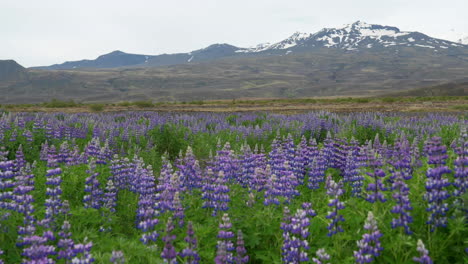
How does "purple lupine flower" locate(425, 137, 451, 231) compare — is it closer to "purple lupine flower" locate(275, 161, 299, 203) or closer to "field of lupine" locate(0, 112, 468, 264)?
"field of lupine" locate(0, 112, 468, 264)

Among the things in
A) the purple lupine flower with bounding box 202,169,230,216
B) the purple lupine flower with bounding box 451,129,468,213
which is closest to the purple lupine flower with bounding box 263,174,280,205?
the purple lupine flower with bounding box 202,169,230,216

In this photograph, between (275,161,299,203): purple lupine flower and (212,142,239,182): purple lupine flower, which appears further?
(212,142,239,182): purple lupine flower

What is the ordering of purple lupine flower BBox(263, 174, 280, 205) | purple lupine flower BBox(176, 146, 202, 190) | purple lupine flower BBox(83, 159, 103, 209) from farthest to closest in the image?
purple lupine flower BBox(176, 146, 202, 190)
purple lupine flower BBox(83, 159, 103, 209)
purple lupine flower BBox(263, 174, 280, 205)

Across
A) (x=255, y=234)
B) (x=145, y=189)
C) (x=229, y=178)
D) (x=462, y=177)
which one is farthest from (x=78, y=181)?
(x=462, y=177)

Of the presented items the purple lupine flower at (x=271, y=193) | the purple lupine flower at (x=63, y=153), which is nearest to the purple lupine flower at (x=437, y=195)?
the purple lupine flower at (x=271, y=193)

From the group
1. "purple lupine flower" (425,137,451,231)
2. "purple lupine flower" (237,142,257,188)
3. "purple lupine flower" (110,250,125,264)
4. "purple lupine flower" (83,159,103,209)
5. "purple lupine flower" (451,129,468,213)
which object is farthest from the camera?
"purple lupine flower" (237,142,257,188)

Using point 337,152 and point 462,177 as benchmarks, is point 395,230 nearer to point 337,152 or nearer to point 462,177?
point 462,177

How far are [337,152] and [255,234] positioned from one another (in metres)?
3.83

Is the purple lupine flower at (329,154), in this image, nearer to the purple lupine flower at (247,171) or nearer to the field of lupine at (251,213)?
the field of lupine at (251,213)

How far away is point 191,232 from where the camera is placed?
3.64 meters

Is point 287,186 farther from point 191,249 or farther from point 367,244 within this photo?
point 191,249

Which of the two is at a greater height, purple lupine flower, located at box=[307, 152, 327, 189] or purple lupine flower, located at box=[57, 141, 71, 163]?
purple lupine flower, located at box=[57, 141, 71, 163]

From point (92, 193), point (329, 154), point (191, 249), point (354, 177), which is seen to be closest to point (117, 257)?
point (191, 249)

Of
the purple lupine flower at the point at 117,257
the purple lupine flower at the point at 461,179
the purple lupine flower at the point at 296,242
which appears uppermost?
the purple lupine flower at the point at 461,179
